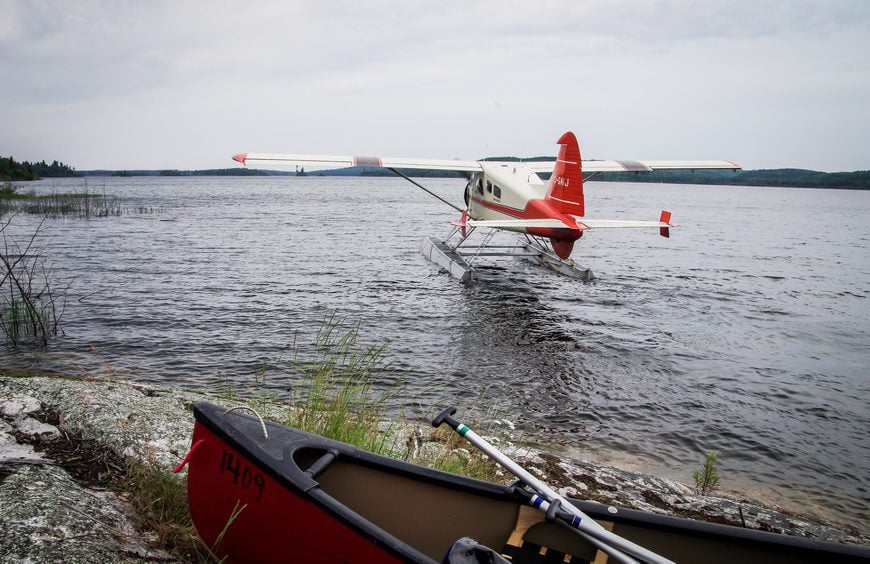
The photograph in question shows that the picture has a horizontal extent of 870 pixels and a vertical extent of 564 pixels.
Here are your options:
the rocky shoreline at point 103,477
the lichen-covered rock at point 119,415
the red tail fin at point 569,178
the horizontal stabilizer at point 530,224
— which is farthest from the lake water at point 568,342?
the lichen-covered rock at point 119,415

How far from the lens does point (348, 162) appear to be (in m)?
18.0

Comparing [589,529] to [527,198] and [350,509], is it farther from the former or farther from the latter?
[527,198]

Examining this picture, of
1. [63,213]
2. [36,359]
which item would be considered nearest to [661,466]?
[36,359]

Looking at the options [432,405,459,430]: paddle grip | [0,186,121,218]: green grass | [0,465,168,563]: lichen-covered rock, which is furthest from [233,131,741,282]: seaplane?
[0,186,121,218]: green grass

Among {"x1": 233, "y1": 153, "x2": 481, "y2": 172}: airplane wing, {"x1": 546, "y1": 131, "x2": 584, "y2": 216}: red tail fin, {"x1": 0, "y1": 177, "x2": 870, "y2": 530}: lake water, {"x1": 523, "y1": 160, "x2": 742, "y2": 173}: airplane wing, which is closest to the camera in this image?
{"x1": 0, "y1": 177, "x2": 870, "y2": 530}: lake water

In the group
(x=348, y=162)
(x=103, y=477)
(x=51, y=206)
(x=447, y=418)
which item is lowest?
(x=103, y=477)

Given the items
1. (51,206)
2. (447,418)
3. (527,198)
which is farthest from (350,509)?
(51,206)

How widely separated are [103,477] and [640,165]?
775 inches

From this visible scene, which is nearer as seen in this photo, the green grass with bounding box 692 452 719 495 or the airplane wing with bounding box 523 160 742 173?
the green grass with bounding box 692 452 719 495

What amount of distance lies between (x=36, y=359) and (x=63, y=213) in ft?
95.1

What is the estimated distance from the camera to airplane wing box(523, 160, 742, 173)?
19.3m

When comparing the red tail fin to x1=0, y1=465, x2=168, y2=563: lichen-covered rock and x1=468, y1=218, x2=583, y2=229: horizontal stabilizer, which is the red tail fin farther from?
x1=0, y1=465, x2=168, y2=563: lichen-covered rock

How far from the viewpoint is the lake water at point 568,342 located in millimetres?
6820

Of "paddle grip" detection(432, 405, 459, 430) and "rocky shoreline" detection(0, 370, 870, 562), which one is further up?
"paddle grip" detection(432, 405, 459, 430)
